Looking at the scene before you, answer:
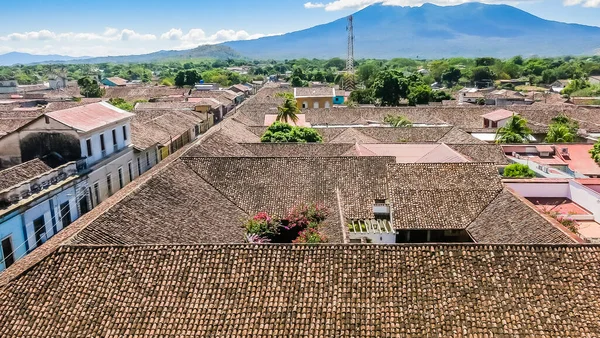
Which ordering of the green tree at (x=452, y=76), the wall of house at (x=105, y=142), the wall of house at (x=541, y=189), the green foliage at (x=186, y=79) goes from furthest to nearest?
the green tree at (x=452, y=76) < the green foliage at (x=186, y=79) < the wall of house at (x=105, y=142) < the wall of house at (x=541, y=189)

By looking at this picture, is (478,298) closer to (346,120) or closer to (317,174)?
(317,174)

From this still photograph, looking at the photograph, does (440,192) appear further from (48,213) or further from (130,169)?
(130,169)

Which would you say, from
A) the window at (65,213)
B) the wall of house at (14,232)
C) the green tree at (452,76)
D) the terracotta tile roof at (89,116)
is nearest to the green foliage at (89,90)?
the terracotta tile roof at (89,116)

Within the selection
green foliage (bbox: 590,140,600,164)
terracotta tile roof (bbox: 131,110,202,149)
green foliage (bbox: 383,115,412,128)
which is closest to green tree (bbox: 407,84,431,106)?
green foliage (bbox: 383,115,412,128)

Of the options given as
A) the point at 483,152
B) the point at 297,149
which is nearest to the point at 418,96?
the point at 483,152

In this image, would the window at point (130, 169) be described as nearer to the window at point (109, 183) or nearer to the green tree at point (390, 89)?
the window at point (109, 183)

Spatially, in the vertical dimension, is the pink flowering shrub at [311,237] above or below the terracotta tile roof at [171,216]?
below

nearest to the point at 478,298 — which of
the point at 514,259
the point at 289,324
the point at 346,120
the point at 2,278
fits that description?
the point at 514,259
